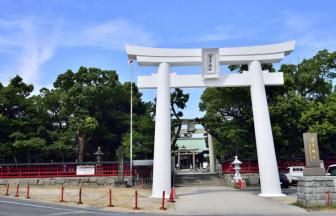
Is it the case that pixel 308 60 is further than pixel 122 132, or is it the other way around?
pixel 122 132

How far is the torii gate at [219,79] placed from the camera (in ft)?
71.5

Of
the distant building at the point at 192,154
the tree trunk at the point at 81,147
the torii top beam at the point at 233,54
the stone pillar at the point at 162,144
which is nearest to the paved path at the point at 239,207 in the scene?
the stone pillar at the point at 162,144

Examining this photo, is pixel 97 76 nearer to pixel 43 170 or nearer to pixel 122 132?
pixel 122 132

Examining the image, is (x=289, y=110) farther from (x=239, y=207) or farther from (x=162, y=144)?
(x=239, y=207)

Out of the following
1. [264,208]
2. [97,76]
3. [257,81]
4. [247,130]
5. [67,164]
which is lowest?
[264,208]

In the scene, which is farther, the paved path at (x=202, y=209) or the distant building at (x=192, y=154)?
the distant building at (x=192, y=154)

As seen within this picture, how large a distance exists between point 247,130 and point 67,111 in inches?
757

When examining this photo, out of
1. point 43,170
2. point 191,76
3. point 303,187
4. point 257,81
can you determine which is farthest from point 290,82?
point 43,170

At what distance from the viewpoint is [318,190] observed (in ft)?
55.1

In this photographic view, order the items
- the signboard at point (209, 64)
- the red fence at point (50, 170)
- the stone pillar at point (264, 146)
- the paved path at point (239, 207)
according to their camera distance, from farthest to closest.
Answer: the red fence at point (50, 170) < the signboard at point (209, 64) < the stone pillar at point (264, 146) < the paved path at point (239, 207)

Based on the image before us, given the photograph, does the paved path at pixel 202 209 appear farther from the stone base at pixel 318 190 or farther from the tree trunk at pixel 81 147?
the tree trunk at pixel 81 147

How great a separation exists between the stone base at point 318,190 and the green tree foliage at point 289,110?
1403 centimetres

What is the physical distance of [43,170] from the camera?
3159 centimetres

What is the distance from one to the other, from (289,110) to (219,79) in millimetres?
11778
